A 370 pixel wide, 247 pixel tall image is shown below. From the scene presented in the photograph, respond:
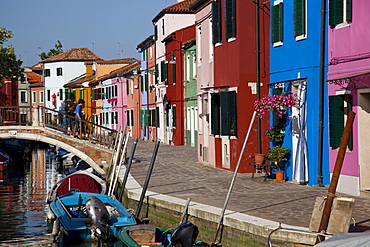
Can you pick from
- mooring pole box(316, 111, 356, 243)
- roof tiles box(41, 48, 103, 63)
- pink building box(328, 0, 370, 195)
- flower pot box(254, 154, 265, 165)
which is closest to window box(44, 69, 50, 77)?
roof tiles box(41, 48, 103, 63)

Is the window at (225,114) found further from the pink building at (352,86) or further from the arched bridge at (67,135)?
the pink building at (352,86)

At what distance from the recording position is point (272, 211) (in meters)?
12.3

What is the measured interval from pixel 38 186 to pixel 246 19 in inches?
504

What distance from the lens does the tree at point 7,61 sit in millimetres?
34062

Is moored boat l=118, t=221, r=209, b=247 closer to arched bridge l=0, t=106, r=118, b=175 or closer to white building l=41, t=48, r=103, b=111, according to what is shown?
arched bridge l=0, t=106, r=118, b=175

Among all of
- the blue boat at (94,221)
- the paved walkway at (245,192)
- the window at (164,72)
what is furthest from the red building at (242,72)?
the window at (164,72)

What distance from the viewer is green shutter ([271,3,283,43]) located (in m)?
17.7

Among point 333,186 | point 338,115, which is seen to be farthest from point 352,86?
point 333,186

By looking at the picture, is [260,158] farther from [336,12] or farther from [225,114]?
[336,12]

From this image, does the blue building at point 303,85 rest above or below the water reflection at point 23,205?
above

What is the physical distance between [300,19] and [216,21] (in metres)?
5.50

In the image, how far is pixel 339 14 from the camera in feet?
48.4

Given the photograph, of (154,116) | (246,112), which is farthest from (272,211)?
(154,116)

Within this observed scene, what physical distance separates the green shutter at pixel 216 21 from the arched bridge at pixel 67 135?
5952 mm
